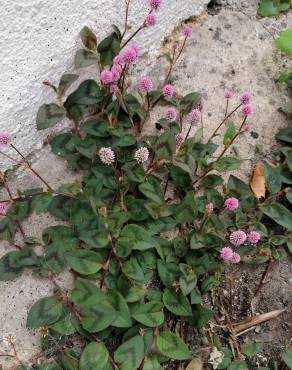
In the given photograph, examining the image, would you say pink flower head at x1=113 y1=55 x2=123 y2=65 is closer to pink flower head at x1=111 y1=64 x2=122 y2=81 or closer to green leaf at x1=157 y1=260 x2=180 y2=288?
pink flower head at x1=111 y1=64 x2=122 y2=81

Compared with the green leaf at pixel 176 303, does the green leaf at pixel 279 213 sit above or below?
above

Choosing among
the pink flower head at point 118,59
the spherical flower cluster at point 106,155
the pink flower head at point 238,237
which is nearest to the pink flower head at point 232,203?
the pink flower head at point 238,237

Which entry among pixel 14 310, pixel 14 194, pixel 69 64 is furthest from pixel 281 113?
pixel 14 310

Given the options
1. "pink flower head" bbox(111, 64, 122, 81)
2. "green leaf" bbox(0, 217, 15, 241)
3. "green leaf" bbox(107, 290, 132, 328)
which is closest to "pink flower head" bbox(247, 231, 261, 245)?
"green leaf" bbox(107, 290, 132, 328)

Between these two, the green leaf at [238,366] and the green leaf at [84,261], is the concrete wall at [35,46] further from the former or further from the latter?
the green leaf at [238,366]

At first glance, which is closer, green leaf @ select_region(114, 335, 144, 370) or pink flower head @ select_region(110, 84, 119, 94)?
green leaf @ select_region(114, 335, 144, 370)
